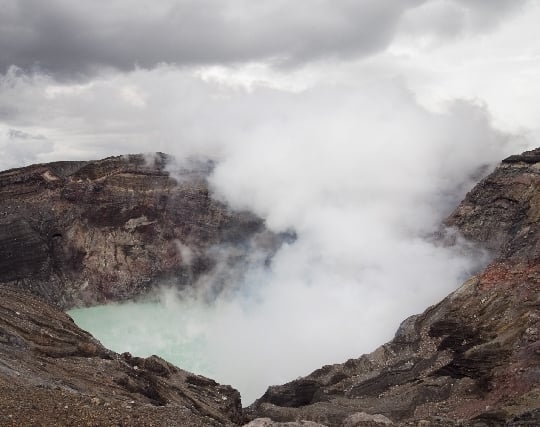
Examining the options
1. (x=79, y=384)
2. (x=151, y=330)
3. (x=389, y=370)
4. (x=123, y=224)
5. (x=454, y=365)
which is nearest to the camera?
(x=79, y=384)

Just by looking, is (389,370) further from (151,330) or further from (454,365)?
(151,330)

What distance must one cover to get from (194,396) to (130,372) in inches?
194

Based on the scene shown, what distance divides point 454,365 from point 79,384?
21778 mm

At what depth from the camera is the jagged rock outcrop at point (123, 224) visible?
274 feet

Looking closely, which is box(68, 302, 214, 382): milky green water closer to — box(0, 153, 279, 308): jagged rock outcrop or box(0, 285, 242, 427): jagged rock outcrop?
box(0, 153, 279, 308): jagged rock outcrop

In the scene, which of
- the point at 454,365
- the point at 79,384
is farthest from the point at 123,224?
the point at 454,365

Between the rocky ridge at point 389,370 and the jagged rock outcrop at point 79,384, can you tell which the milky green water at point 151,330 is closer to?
the jagged rock outcrop at point 79,384

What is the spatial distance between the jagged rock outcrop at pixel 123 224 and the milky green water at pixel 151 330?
11.7 ft

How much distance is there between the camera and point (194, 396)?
3631 cm

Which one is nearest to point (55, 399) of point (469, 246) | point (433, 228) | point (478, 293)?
point (478, 293)

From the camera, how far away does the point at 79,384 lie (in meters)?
27.5

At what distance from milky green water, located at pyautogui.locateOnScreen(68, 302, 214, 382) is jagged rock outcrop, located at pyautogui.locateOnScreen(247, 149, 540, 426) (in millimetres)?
22166

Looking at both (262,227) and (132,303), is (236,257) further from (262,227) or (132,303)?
(132,303)

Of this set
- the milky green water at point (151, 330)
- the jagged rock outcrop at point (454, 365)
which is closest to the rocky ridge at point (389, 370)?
the jagged rock outcrop at point (454, 365)
